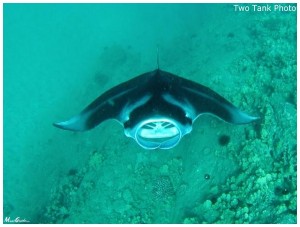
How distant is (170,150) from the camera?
5152 millimetres

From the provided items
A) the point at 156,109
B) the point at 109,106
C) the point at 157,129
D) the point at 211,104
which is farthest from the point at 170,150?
the point at 156,109

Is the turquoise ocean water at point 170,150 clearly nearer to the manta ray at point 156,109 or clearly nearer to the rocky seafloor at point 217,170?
the rocky seafloor at point 217,170

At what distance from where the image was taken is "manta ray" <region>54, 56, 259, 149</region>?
329cm

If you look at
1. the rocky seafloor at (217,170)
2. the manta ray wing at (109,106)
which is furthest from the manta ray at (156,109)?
the rocky seafloor at (217,170)

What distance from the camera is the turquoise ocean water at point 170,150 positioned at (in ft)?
14.5

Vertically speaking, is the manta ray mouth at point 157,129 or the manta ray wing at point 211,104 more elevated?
the manta ray wing at point 211,104

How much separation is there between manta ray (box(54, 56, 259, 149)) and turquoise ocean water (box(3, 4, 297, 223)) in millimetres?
998

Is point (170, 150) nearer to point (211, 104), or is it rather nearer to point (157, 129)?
point (211, 104)

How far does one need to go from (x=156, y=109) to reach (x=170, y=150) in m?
2.12

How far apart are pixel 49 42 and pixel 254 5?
10836 mm

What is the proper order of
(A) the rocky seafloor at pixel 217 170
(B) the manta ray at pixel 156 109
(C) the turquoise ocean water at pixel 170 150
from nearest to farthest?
(B) the manta ray at pixel 156 109 → (A) the rocky seafloor at pixel 217 170 → (C) the turquoise ocean water at pixel 170 150

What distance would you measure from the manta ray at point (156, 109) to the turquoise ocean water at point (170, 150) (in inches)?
39.3

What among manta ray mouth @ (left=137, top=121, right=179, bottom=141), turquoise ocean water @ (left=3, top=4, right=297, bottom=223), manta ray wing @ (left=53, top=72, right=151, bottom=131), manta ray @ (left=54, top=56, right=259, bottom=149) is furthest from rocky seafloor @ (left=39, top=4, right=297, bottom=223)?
manta ray mouth @ (left=137, top=121, right=179, bottom=141)

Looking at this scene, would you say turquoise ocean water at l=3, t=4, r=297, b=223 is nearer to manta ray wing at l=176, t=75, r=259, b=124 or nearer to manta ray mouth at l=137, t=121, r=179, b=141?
manta ray wing at l=176, t=75, r=259, b=124
